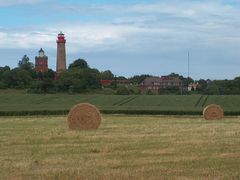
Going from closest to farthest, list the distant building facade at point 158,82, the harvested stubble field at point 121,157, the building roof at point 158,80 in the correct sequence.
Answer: the harvested stubble field at point 121,157, the distant building facade at point 158,82, the building roof at point 158,80

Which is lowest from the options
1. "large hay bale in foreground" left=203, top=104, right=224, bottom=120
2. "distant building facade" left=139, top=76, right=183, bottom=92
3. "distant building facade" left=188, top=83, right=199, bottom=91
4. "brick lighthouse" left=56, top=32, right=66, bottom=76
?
"large hay bale in foreground" left=203, top=104, right=224, bottom=120

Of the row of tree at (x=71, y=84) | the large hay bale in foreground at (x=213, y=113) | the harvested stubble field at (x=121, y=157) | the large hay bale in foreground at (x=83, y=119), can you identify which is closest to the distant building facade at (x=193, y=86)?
the row of tree at (x=71, y=84)

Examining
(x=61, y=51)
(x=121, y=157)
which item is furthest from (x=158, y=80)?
(x=121, y=157)

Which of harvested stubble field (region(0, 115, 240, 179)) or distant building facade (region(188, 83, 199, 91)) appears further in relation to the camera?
distant building facade (region(188, 83, 199, 91))

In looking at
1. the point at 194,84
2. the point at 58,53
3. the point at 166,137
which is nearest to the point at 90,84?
the point at 194,84

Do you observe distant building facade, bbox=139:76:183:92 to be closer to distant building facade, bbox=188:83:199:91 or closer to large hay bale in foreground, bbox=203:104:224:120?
distant building facade, bbox=188:83:199:91

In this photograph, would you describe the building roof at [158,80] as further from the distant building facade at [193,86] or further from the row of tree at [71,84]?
the row of tree at [71,84]

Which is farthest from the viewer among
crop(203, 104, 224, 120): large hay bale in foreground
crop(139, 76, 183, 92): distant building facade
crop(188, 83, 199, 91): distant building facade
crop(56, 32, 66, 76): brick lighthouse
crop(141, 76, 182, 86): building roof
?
crop(56, 32, 66, 76): brick lighthouse

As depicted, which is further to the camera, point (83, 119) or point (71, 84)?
point (71, 84)

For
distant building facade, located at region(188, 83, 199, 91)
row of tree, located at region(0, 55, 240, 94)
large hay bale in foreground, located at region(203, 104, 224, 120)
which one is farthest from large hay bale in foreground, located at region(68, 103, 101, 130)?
distant building facade, located at region(188, 83, 199, 91)

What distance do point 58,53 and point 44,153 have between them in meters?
182

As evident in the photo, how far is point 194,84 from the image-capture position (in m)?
159

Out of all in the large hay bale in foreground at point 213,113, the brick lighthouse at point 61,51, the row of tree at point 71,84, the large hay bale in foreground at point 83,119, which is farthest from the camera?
the brick lighthouse at point 61,51

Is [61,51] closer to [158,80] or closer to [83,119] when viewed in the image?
[158,80]
